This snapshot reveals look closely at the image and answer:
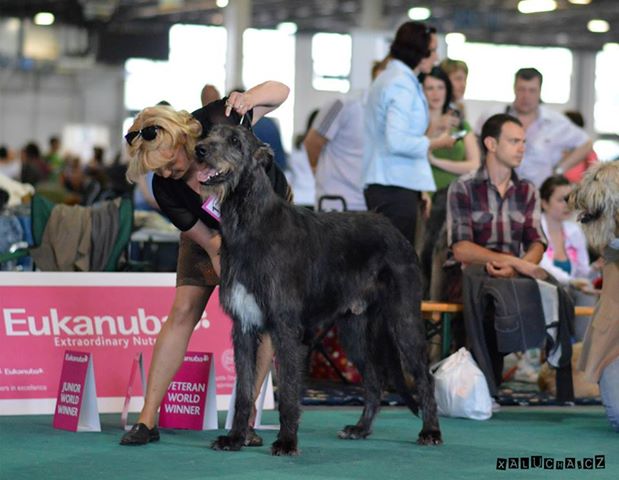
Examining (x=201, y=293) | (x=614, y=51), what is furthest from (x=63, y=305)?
(x=614, y=51)

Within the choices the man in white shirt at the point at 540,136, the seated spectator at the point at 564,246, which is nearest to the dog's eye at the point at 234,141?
the seated spectator at the point at 564,246

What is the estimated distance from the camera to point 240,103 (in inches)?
183

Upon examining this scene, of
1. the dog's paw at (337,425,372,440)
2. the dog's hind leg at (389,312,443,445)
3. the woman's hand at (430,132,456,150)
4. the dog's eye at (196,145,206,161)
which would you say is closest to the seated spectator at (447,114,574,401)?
the woman's hand at (430,132,456,150)

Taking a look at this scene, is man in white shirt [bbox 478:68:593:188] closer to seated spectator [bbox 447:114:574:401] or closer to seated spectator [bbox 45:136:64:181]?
seated spectator [bbox 447:114:574:401]

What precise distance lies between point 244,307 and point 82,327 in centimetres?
156

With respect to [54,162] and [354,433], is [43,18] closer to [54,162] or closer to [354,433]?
[54,162]

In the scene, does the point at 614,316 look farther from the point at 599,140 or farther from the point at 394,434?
the point at 599,140

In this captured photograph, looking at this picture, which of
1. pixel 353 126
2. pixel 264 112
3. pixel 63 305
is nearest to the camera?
pixel 264 112

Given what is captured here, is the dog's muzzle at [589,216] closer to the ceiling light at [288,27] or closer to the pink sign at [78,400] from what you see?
the pink sign at [78,400]

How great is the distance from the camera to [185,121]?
15.5 feet

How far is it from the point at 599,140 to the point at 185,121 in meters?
29.7

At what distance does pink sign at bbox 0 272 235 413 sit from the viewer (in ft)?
19.1

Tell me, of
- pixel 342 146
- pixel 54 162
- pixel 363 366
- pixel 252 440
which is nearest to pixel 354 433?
pixel 363 366

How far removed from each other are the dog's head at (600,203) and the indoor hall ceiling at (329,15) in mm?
21835
